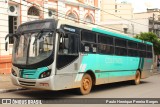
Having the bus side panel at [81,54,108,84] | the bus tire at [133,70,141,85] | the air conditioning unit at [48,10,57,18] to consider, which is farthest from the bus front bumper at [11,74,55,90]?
the air conditioning unit at [48,10,57,18]

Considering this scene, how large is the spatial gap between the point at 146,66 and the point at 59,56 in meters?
10.8

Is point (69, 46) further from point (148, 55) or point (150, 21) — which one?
point (150, 21)

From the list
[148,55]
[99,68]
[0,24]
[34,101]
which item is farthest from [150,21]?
[34,101]

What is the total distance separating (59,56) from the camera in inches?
456

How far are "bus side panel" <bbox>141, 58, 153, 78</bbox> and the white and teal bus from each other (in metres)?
5.75

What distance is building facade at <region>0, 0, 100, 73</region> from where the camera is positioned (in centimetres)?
2122

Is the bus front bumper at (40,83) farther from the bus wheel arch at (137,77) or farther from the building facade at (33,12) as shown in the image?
the bus wheel arch at (137,77)

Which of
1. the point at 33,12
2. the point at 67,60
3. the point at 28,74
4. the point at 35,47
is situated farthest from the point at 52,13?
the point at 28,74

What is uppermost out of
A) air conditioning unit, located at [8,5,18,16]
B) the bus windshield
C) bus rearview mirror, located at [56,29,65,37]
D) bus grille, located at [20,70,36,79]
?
air conditioning unit, located at [8,5,18,16]

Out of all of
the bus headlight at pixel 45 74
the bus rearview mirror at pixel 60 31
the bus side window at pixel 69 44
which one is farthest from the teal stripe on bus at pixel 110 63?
the bus headlight at pixel 45 74

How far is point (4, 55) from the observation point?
21.2 m

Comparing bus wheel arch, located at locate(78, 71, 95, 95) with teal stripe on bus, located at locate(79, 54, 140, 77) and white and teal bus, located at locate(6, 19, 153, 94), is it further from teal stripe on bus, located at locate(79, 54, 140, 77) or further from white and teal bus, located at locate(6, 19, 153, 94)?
teal stripe on bus, located at locate(79, 54, 140, 77)

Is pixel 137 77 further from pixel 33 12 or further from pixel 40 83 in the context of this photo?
pixel 33 12

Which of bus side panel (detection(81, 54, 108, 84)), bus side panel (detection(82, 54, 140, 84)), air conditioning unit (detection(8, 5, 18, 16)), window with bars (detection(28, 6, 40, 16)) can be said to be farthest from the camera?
window with bars (detection(28, 6, 40, 16))
